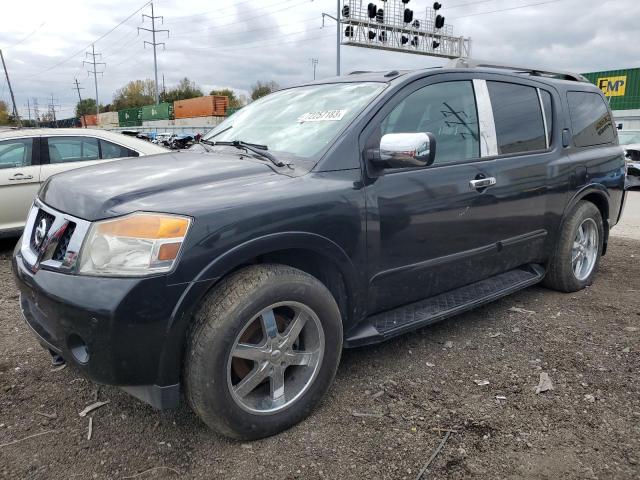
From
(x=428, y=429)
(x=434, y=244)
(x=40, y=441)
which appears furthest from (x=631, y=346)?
(x=40, y=441)

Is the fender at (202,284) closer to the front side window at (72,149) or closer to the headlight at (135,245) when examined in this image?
the headlight at (135,245)

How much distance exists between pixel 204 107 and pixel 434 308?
191 feet

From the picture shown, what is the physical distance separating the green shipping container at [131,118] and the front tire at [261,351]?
243ft

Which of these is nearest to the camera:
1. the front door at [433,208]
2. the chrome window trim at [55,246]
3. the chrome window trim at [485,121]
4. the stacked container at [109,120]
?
the chrome window trim at [55,246]

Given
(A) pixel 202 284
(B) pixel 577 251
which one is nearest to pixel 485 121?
(B) pixel 577 251

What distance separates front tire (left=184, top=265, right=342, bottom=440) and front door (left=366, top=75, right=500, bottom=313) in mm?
466

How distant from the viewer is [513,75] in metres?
4.01

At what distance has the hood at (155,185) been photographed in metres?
2.33

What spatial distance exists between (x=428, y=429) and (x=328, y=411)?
1.73 feet

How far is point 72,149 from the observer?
22.3 feet

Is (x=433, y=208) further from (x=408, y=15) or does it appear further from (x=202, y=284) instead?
(x=408, y=15)

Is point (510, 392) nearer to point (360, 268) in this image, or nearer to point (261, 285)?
point (360, 268)

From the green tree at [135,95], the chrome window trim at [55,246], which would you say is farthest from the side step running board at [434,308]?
the green tree at [135,95]

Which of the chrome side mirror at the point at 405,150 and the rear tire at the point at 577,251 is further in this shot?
the rear tire at the point at 577,251
